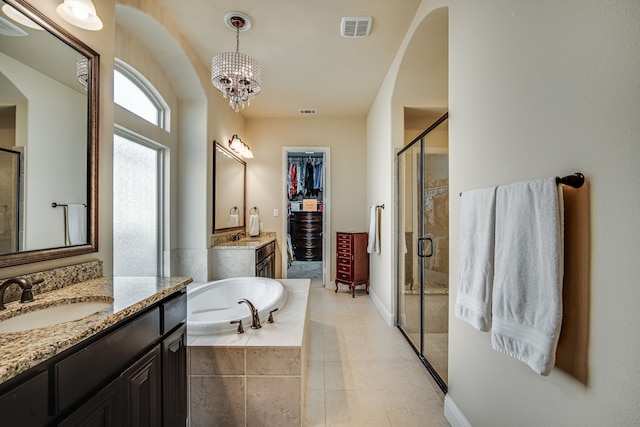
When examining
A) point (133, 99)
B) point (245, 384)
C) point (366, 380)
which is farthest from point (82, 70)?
point (366, 380)

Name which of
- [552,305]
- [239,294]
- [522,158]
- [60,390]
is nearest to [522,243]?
[552,305]

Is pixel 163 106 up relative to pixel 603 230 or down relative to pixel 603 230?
up

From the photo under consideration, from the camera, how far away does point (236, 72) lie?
216 cm

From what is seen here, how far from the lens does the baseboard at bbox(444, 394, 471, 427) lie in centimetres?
153

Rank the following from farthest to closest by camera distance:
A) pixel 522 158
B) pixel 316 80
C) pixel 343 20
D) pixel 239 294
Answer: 1. pixel 316 80
2. pixel 239 294
3. pixel 343 20
4. pixel 522 158

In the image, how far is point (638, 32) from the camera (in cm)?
69

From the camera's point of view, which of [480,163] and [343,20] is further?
[343,20]

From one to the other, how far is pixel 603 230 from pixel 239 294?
2691 mm

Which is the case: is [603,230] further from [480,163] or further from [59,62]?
[59,62]

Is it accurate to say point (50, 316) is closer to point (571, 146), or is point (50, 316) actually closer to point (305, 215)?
point (571, 146)

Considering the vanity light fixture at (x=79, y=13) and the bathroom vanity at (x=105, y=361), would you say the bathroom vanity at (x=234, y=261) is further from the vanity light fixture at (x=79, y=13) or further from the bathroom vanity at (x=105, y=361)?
the vanity light fixture at (x=79, y=13)

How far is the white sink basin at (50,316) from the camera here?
3.11ft

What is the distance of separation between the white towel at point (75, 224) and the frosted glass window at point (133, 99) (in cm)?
112

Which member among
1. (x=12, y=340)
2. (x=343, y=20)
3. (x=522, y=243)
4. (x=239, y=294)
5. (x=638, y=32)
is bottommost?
(x=239, y=294)
